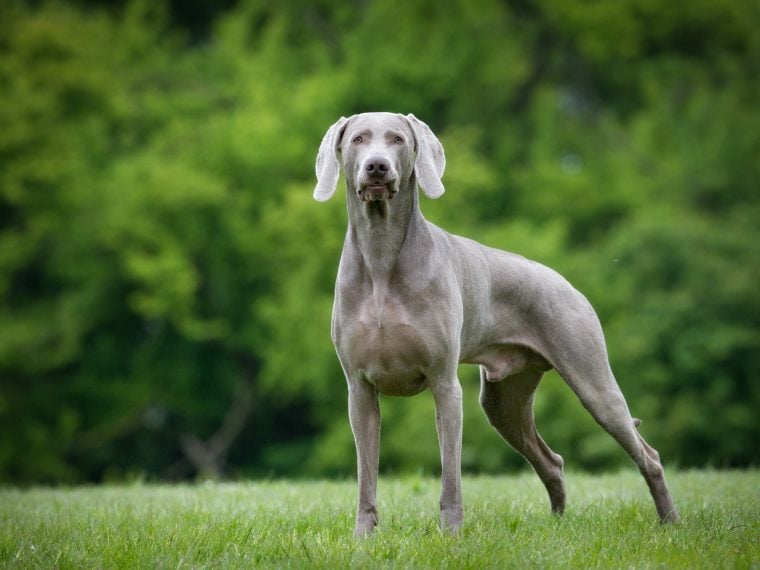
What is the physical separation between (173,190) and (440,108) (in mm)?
7958

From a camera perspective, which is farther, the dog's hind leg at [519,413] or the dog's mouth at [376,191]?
the dog's hind leg at [519,413]

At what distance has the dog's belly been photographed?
5578 mm

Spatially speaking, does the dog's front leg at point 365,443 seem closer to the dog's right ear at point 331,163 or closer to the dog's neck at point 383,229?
the dog's neck at point 383,229

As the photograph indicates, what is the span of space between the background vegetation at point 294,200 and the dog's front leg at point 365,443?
58.2ft

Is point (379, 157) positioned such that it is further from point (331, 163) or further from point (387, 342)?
point (387, 342)

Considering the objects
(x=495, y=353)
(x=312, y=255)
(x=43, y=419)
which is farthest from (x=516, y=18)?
(x=495, y=353)

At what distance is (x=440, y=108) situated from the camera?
1202 inches

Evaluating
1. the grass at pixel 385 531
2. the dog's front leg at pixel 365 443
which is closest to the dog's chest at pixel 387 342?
the dog's front leg at pixel 365 443

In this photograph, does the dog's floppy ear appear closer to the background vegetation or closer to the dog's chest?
the dog's chest

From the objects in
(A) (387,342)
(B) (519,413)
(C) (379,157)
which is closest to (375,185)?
(C) (379,157)

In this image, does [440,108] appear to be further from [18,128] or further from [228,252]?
[18,128]

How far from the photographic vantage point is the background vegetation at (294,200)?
81.4 ft

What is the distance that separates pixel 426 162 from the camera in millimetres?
5781

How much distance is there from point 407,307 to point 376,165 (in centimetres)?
75
